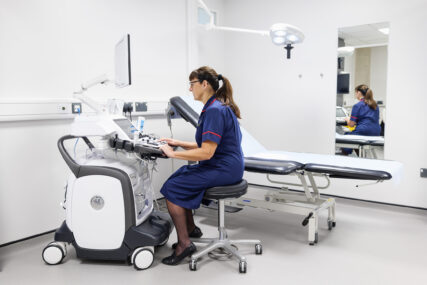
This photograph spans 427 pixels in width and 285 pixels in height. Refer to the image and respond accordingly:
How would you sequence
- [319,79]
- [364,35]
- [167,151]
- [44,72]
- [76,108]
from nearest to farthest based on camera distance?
1. [167,151]
2. [44,72]
3. [76,108]
4. [364,35]
5. [319,79]

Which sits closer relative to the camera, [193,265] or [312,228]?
[193,265]

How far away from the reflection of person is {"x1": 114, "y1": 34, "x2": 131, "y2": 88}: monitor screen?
2.33 m

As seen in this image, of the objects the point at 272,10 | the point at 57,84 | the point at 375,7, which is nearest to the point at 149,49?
the point at 57,84

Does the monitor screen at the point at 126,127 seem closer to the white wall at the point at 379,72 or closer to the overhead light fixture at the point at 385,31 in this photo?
the white wall at the point at 379,72

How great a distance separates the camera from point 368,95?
11.6 ft

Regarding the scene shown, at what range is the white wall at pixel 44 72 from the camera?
254 centimetres

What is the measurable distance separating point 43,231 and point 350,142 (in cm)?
286

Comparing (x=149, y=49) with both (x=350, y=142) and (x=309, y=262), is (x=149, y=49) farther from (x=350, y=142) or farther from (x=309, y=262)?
(x=309, y=262)

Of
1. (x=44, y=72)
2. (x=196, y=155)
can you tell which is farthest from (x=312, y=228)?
(x=44, y=72)

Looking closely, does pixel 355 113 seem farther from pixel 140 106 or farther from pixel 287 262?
pixel 140 106

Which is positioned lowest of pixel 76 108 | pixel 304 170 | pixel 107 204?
pixel 107 204

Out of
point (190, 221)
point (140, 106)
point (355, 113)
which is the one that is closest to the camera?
point (190, 221)

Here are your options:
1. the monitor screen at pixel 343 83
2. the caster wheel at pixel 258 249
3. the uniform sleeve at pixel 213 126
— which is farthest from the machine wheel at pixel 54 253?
the monitor screen at pixel 343 83

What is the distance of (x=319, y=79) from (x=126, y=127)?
2291mm
